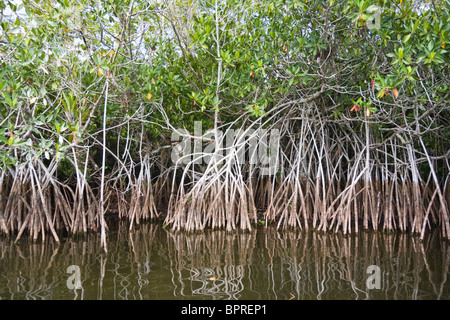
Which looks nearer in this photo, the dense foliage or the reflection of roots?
the reflection of roots

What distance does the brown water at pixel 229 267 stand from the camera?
8.80 ft

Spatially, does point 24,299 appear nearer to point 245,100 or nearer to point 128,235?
point 128,235

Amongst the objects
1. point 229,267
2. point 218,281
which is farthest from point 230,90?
point 218,281

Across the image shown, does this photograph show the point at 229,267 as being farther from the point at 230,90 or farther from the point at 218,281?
the point at 230,90

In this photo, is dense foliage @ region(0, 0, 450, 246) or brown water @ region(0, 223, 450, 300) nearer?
brown water @ region(0, 223, 450, 300)

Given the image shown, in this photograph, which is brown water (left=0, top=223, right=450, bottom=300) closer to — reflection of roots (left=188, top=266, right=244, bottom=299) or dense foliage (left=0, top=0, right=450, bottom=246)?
reflection of roots (left=188, top=266, right=244, bottom=299)

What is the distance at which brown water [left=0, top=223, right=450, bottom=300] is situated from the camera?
Result: 8.80 ft

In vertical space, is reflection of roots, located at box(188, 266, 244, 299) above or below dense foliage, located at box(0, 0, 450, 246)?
below

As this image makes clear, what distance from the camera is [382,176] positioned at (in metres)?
5.21

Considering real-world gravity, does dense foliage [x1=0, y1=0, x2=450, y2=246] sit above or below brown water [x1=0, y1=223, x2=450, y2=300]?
above

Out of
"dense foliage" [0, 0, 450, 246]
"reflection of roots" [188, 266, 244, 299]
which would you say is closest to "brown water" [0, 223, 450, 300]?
"reflection of roots" [188, 266, 244, 299]

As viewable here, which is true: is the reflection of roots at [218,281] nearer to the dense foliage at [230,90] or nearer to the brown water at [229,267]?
the brown water at [229,267]

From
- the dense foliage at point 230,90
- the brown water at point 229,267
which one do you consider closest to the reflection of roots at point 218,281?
the brown water at point 229,267
